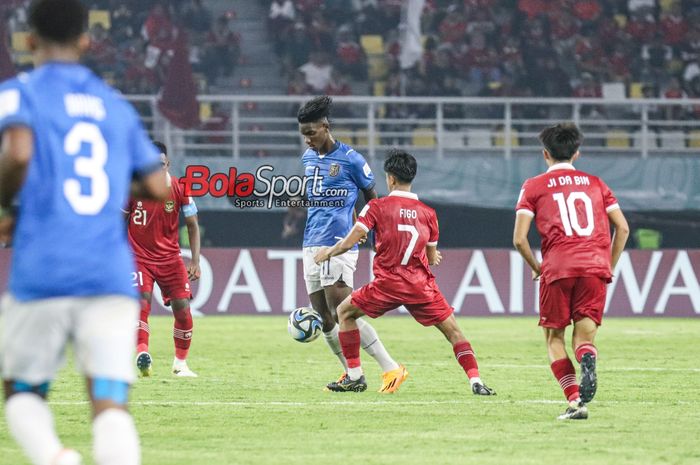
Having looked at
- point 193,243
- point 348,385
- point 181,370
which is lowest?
point 181,370

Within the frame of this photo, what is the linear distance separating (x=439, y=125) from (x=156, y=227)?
1214 centimetres

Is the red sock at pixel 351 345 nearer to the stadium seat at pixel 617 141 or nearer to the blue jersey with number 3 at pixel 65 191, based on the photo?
the blue jersey with number 3 at pixel 65 191

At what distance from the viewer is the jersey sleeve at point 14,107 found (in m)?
4.09

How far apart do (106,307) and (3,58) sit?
19.4 meters

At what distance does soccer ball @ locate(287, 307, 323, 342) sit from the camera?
10.1 m

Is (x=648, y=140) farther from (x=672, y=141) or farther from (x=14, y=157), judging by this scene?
(x=14, y=157)

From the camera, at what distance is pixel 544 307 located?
26.3 ft

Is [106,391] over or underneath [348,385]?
over

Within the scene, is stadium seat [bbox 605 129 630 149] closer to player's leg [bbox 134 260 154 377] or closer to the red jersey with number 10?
the red jersey with number 10

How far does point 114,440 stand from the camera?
4.12 meters

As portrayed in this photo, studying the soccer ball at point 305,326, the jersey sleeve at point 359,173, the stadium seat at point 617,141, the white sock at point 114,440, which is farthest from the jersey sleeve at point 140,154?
the stadium seat at point 617,141

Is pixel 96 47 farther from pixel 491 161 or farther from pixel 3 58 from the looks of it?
pixel 491 161

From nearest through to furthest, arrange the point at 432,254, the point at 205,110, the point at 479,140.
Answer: the point at 432,254 → the point at 479,140 → the point at 205,110

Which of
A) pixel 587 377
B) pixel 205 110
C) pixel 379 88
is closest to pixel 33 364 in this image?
pixel 587 377
